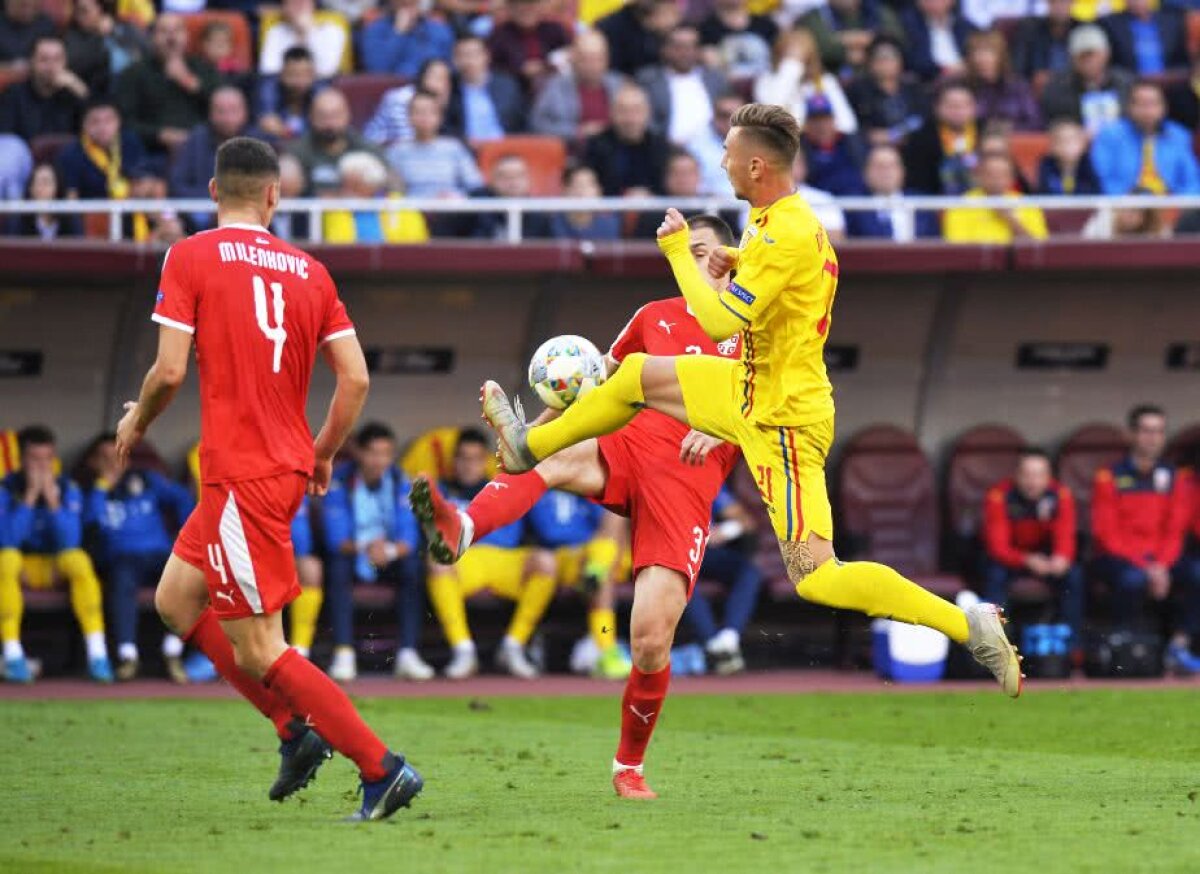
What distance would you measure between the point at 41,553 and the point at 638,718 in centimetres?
726

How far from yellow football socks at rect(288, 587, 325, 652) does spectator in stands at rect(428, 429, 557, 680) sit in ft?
2.62

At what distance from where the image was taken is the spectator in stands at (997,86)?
17438 mm

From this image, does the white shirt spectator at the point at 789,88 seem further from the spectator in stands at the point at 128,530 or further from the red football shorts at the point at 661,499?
the red football shorts at the point at 661,499

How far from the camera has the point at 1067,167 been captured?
16.3m

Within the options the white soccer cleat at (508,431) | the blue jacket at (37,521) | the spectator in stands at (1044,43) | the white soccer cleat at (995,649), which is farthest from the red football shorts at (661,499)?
the spectator in stands at (1044,43)

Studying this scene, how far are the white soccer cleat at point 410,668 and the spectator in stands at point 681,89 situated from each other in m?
4.58

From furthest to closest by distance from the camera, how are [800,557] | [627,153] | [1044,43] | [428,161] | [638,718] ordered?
1. [1044,43]
2. [627,153]
3. [428,161]
4. [638,718]
5. [800,557]

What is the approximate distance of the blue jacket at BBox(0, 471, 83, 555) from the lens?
14.5 metres

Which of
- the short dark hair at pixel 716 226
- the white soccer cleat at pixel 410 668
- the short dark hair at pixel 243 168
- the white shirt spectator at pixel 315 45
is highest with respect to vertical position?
the white shirt spectator at pixel 315 45

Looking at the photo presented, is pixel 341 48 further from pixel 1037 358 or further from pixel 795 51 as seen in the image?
pixel 1037 358

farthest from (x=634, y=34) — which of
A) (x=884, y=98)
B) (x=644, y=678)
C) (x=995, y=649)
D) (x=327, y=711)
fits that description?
(x=327, y=711)

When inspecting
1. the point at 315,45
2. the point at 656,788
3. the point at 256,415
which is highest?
the point at 315,45

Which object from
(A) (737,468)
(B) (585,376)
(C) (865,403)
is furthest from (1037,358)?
(B) (585,376)

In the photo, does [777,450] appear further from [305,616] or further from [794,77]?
[794,77]
